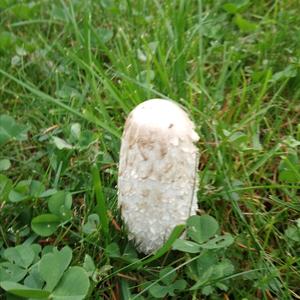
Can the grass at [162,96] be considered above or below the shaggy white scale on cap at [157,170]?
below

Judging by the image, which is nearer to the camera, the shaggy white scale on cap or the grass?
the shaggy white scale on cap

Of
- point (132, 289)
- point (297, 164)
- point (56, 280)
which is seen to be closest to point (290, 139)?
point (297, 164)

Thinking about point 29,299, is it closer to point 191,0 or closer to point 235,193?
point 235,193

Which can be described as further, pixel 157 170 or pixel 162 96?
pixel 162 96

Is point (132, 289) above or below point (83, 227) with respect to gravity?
below
